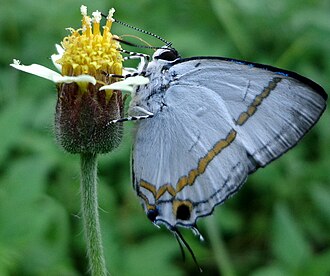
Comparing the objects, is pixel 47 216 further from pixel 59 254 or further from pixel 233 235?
pixel 233 235

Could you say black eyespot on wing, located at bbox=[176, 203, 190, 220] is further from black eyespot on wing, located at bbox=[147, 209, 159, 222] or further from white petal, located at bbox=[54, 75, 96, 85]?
white petal, located at bbox=[54, 75, 96, 85]

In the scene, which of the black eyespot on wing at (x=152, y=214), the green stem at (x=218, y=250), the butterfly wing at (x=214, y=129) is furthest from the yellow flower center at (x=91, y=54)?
the green stem at (x=218, y=250)

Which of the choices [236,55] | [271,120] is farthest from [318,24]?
[271,120]

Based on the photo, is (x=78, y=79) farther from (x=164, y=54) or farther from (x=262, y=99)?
(x=262, y=99)

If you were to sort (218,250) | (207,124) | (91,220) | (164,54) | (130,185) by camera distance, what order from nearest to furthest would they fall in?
(91,220)
(164,54)
(207,124)
(218,250)
(130,185)

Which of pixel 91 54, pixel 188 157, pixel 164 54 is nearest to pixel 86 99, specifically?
pixel 91 54

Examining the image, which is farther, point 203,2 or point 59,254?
point 203,2

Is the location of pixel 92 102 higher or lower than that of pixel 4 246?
higher
